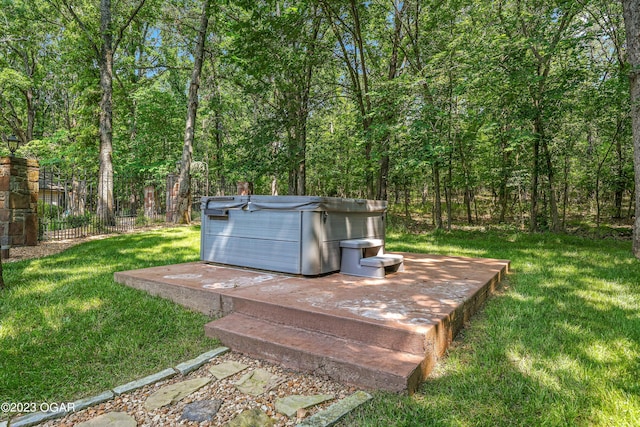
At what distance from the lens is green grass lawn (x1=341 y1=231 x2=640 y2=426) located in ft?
5.10

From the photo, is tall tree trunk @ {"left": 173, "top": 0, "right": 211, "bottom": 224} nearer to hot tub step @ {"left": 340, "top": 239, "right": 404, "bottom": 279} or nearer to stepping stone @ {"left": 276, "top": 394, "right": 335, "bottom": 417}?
hot tub step @ {"left": 340, "top": 239, "right": 404, "bottom": 279}

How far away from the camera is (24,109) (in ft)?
55.6

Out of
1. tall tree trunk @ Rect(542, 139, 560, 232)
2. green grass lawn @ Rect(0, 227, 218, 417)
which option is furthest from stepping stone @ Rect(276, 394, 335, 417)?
tall tree trunk @ Rect(542, 139, 560, 232)

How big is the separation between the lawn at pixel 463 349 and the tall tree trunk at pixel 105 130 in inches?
214

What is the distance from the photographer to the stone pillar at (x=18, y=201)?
5887mm

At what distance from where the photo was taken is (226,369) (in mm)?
2109

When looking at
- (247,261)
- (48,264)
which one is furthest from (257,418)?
(48,264)

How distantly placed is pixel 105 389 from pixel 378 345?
1.60 m

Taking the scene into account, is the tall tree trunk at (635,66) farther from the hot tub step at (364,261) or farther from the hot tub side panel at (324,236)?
the hot tub side panel at (324,236)

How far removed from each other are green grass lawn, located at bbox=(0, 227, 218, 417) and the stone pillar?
2761 millimetres

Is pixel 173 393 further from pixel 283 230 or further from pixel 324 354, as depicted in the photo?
pixel 283 230

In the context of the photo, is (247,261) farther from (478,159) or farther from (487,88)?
(478,159)

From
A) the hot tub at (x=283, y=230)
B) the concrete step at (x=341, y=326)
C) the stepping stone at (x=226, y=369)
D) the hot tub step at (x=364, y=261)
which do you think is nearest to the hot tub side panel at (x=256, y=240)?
the hot tub at (x=283, y=230)

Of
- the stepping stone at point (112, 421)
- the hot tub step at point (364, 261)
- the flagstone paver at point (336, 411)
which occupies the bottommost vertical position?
the stepping stone at point (112, 421)
